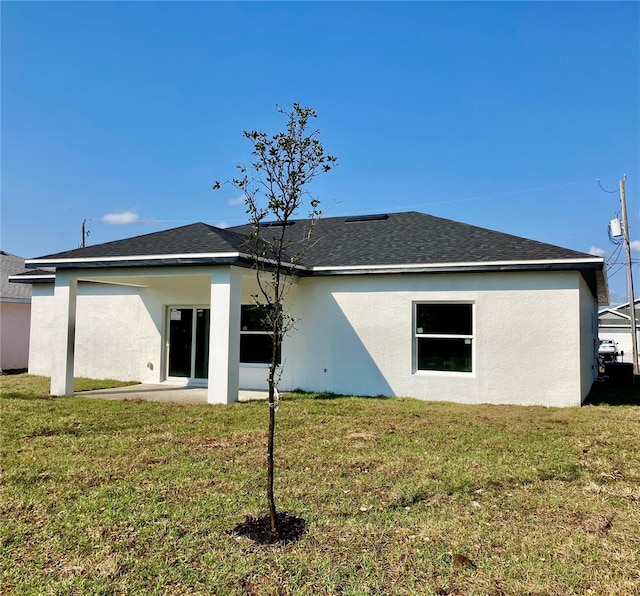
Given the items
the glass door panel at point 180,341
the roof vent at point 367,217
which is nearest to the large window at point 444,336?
the roof vent at point 367,217

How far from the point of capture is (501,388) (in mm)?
10758

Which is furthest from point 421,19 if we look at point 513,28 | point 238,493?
point 238,493

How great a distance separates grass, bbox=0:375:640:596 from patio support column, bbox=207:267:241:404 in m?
1.68

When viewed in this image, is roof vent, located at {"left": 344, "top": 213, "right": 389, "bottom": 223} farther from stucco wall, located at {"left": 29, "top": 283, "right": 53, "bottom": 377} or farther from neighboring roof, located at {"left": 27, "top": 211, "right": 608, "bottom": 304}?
stucco wall, located at {"left": 29, "top": 283, "right": 53, "bottom": 377}

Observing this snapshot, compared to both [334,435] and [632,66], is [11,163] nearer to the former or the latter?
[334,435]

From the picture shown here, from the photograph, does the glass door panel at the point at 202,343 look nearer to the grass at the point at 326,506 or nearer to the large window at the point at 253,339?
the large window at the point at 253,339

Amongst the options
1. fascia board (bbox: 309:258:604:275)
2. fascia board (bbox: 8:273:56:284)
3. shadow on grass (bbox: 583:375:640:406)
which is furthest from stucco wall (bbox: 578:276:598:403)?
fascia board (bbox: 8:273:56:284)

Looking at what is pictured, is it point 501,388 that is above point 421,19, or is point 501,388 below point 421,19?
below

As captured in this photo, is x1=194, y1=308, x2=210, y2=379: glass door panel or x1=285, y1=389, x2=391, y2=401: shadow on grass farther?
x1=194, y1=308, x2=210, y2=379: glass door panel

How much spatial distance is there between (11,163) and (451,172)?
1536 centimetres

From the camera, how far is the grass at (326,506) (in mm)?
3115

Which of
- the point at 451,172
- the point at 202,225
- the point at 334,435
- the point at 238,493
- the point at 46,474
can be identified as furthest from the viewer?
the point at 451,172

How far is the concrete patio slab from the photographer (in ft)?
35.8

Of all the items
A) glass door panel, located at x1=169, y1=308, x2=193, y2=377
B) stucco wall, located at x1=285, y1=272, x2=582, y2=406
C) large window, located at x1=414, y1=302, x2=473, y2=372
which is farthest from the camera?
glass door panel, located at x1=169, y1=308, x2=193, y2=377
